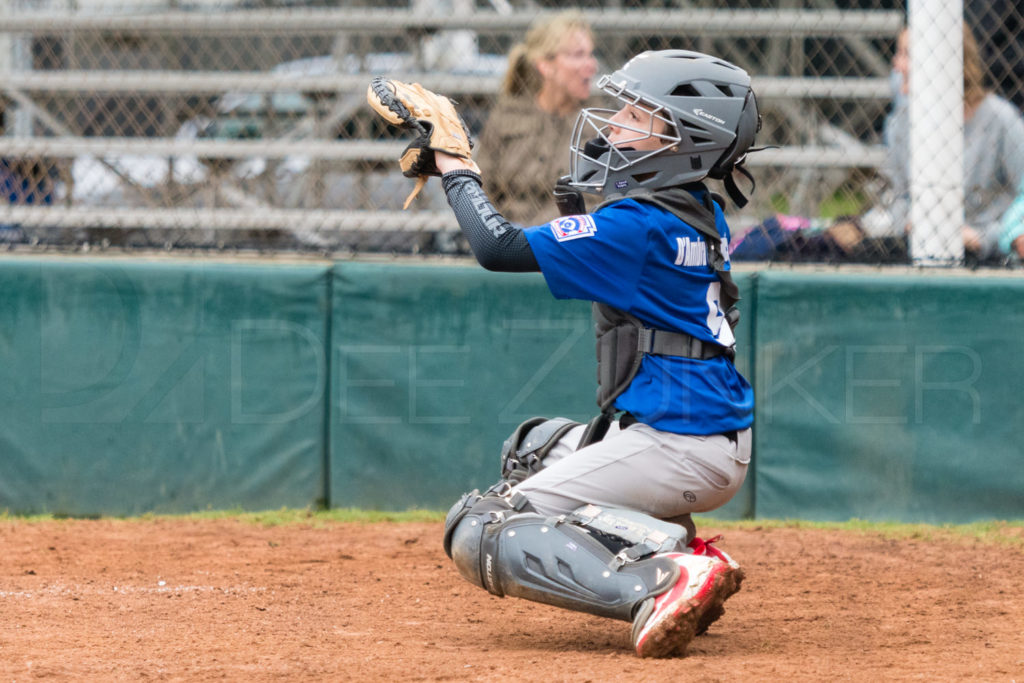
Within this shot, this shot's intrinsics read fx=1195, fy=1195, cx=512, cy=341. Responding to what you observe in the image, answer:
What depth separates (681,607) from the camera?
2.92 meters

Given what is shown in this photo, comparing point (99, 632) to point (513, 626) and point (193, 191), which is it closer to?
point (513, 626)

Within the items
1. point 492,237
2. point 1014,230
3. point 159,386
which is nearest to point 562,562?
point 492,237

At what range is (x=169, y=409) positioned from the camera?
5.37 metres

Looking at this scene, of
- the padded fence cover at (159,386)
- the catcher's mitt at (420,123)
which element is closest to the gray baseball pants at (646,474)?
the catcher's mitt at (420,123)

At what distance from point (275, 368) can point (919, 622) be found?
299 centimetres

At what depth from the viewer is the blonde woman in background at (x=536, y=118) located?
5.67 meters

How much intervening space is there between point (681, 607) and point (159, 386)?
10.5ft

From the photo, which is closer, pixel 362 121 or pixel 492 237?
pixel 492 237

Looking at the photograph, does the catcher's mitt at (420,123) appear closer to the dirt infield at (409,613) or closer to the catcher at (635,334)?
the catcher at (635,334)

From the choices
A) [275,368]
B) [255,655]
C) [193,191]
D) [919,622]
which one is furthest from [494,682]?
[193,191]

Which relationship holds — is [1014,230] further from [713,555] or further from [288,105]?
[288,105]

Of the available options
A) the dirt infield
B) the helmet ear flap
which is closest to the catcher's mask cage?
the helmet ear flap

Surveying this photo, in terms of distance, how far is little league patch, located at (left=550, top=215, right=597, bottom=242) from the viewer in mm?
3061

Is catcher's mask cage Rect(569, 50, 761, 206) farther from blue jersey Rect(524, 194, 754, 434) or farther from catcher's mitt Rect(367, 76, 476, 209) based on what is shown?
catcher's mitt Rect(367, 76, 476, 209)
